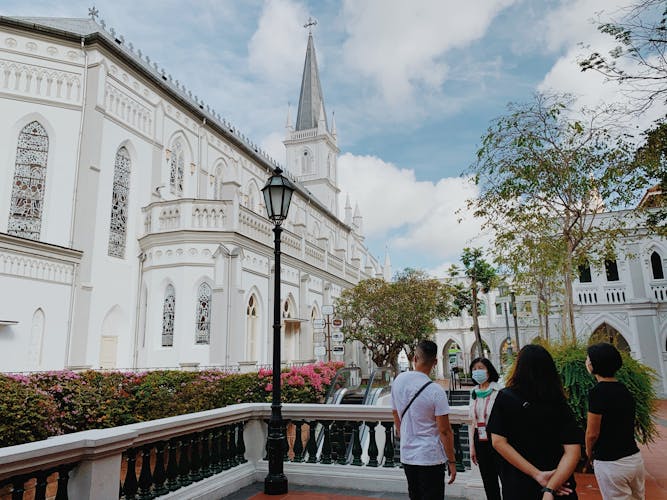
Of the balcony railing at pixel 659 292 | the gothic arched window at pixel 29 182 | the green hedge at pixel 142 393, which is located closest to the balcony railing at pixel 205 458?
the green hedge at pixel 142 393

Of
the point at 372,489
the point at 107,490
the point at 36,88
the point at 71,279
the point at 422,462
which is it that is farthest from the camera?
the point at 36,88

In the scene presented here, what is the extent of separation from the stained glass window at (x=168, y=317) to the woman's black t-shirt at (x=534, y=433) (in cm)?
1597

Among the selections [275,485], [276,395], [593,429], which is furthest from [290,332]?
[593,429]

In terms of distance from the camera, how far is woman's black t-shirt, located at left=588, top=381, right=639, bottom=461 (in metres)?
3.36

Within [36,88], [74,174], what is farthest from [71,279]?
[36,88]

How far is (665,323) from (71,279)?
28273 mm

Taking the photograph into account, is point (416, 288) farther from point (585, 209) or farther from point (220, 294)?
point (585, 209)

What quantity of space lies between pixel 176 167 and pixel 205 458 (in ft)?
63.0

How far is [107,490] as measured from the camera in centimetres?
396

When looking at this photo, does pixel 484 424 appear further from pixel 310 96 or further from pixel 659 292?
pixel 310 96

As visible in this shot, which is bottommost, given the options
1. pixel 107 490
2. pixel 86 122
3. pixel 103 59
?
pixel 107 490

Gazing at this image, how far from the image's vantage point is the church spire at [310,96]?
163 feet

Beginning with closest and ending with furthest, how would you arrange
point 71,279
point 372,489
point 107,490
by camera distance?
point 107,490, point 372,489, point 71,279

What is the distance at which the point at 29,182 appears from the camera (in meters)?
16.7
